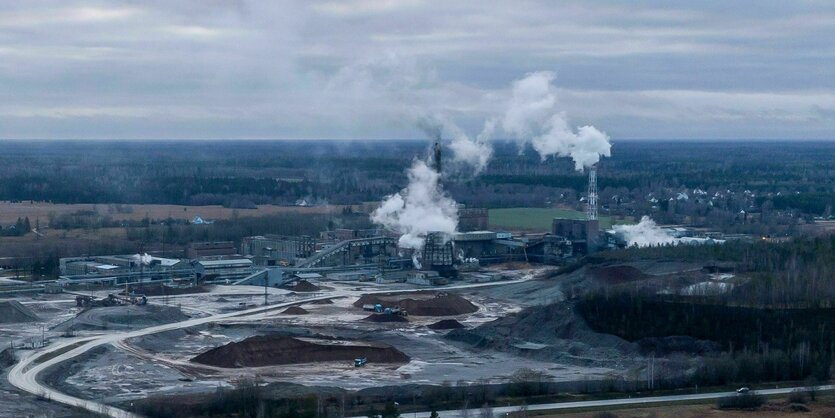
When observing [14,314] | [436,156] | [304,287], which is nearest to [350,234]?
[436,156]

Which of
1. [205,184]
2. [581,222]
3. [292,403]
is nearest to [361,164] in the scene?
[205,184]

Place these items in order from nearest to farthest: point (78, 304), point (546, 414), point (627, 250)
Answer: point (546, 414)
point (78, 304)
point (627, 250)

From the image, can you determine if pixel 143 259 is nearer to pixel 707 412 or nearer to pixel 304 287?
pixel 304 287

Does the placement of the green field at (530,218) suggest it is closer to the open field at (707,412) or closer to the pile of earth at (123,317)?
the pile of earth at (123,317)

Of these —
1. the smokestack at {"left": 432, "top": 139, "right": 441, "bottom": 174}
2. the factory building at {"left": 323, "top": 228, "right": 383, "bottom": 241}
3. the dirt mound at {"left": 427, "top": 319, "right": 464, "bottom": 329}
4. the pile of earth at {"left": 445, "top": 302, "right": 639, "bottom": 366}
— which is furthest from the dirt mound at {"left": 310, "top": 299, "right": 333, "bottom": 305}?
the factory building at {"left": 323, "top": 228, "right": 383, "bottom": 241}

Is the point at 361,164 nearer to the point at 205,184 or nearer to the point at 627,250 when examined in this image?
the point at 205,184
